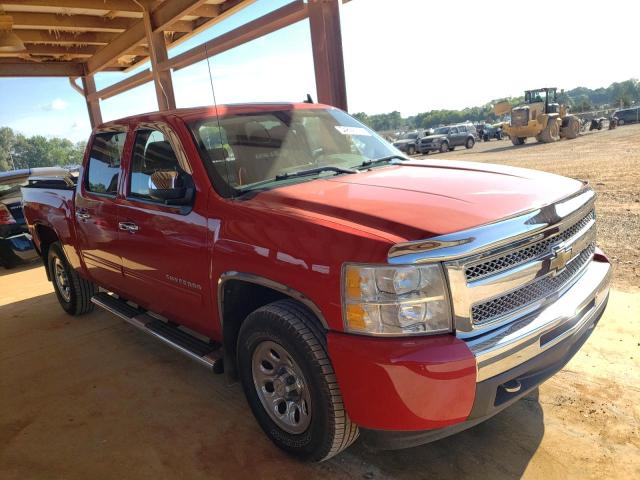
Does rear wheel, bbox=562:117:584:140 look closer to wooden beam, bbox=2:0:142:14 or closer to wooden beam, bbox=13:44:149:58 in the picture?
wooden beam, bbox=13:44:149:58

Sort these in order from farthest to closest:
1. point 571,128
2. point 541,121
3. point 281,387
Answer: point 571,128
point 541,121
point 281,387

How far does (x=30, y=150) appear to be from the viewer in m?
23.2

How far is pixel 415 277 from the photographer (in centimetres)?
202

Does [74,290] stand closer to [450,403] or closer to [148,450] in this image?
[148,450]

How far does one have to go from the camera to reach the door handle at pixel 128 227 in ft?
11.5

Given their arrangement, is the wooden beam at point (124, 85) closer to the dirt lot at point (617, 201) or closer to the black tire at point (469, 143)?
the dirt lot at point (617, 201)

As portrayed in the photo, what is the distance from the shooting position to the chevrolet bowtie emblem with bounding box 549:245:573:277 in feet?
7.80

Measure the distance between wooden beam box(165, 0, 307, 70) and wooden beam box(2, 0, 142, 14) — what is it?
1.15 metres

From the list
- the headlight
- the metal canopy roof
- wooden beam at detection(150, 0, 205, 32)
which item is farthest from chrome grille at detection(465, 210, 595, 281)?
wooden beam at detection(150, 0, 205, 32)

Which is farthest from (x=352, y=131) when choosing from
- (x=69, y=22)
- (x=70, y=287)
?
(x=69, y=22)

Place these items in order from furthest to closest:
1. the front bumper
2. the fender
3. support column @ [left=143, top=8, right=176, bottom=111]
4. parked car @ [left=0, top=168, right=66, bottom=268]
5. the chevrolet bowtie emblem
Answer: support column @ [left=143, top=8, right=176, bottom=111] < parked car @ [left=0, top=168, right=66, bottom=268] < the chevrolet bowtie emblem < the fender < the front bumper

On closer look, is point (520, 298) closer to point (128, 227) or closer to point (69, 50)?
point (128, 227)

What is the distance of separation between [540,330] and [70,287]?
468 centimetres

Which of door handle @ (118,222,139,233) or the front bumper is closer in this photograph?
the front bumper
